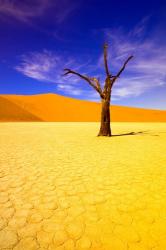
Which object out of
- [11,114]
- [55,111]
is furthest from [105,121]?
[55,111]

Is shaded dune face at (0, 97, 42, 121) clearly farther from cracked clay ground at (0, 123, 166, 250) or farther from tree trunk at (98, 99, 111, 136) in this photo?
cracked clay ground at (0, 123, 166, 250)

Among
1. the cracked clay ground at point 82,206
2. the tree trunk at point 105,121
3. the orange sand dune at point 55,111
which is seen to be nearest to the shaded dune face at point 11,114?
the orange sand dune at point 55,111

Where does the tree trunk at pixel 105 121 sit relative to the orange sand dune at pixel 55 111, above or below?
below

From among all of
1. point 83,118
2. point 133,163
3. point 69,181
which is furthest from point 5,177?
point 83,118

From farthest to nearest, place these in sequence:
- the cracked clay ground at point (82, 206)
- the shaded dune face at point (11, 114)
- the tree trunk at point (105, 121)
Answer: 1. the shaded dune face at point (11, 114)
2. the tree trunk at point (105, 121)
3. the cracked clay ground at point (82, 206)

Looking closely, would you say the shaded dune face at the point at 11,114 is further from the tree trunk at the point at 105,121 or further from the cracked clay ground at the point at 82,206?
the cracked clay ground at the point at 82,206

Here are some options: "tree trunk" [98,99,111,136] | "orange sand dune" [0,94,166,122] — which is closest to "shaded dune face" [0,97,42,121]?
"orange sand dune" [0,94,166,122]

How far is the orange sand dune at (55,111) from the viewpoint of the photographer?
4575 cm

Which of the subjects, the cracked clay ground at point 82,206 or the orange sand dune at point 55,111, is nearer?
the cracked clay ground at point 82,206

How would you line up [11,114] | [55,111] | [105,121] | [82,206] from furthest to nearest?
[55,111] → [11,114] → [105,121] → [82,206]

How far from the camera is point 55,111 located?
58.0 m

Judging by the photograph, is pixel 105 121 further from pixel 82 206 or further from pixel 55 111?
pixel 55 111

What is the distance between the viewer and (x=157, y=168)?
5.83m

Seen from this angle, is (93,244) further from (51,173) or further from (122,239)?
(51,173)
